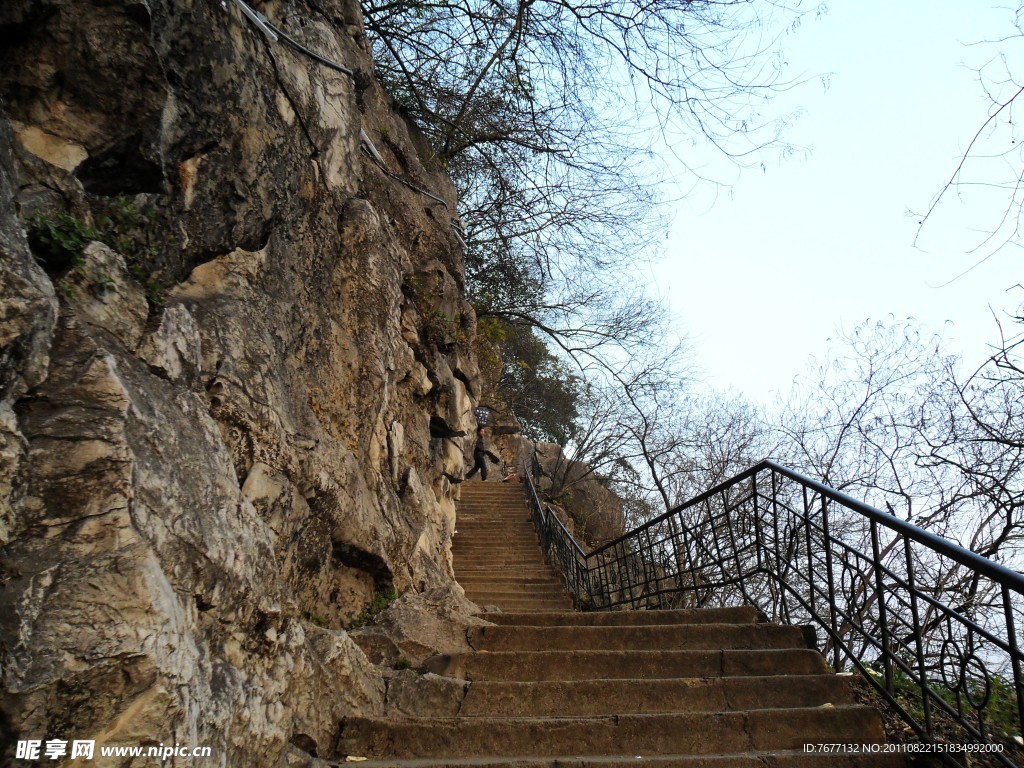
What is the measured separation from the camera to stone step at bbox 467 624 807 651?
4.30m

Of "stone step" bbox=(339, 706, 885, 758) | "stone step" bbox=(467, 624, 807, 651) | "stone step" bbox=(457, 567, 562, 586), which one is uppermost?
"stone step" bbox=(457, 567, 562, 586)

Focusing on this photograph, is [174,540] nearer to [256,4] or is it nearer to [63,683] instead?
[63,683]

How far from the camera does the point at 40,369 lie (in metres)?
2.17

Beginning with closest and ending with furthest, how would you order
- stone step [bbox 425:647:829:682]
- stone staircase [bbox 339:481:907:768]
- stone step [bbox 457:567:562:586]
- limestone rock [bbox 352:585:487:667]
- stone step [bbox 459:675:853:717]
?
stone staircase [bbox 339:481:907:768] < stone step [bbox 459:675:853:717] < stone step [bbox 425:647:829:682] < limestone rock [bbox 352:585:487:667] < stone step [bbox 457:567:562:586]

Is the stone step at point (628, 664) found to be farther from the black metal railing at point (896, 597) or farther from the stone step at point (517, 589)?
the stone step at point (517, 589)

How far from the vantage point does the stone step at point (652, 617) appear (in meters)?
4.77

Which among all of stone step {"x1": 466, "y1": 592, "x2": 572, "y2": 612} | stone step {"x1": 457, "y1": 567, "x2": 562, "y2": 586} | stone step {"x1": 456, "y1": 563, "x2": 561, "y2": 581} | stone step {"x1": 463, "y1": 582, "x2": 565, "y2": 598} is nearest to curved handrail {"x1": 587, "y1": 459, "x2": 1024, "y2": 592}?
stone step {"x1": 466, "y1": 592, "x2": 572, "y2": 612}

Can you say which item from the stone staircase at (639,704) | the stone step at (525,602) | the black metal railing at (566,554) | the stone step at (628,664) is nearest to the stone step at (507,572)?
the black metal railing at (566,554)

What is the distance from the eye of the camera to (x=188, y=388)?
9.66 ft

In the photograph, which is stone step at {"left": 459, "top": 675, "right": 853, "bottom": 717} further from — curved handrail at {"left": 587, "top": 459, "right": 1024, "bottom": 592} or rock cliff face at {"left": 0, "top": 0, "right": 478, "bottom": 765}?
curved handrail at {"left": 587, "top": 459, "right": 1024, "bottom": 592}

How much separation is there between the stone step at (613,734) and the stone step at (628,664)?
597mm

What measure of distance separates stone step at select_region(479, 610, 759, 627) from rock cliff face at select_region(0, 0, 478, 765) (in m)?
1.04

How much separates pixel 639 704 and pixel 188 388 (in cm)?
287

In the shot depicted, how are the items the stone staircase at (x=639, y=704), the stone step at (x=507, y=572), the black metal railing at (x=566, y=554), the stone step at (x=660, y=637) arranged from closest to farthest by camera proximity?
the stone staircase at (x=639, y=704)
the stone step at (x=660, y=637)
the black metal railing at (x=566, y=554)
the stone step at (x=507, y=572)
